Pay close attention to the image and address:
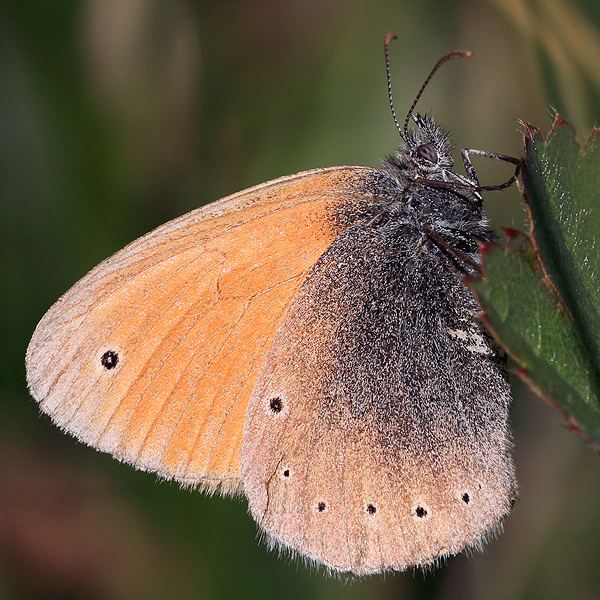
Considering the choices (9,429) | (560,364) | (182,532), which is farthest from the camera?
(9,429)

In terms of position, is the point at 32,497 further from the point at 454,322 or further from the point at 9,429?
the point at 454,322

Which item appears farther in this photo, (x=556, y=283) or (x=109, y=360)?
(x=109, y=360)

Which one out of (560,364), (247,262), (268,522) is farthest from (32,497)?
(560,364)

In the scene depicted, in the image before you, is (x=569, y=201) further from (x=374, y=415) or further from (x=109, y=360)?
(x=109, y=360)

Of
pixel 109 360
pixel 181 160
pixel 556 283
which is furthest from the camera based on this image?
pixel 181 160

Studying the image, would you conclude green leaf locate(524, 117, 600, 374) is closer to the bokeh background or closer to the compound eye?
the compound eye

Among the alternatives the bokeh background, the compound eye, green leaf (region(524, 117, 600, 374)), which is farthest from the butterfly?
the bokeh background

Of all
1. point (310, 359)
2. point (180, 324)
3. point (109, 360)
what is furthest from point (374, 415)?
point (109, 360)
